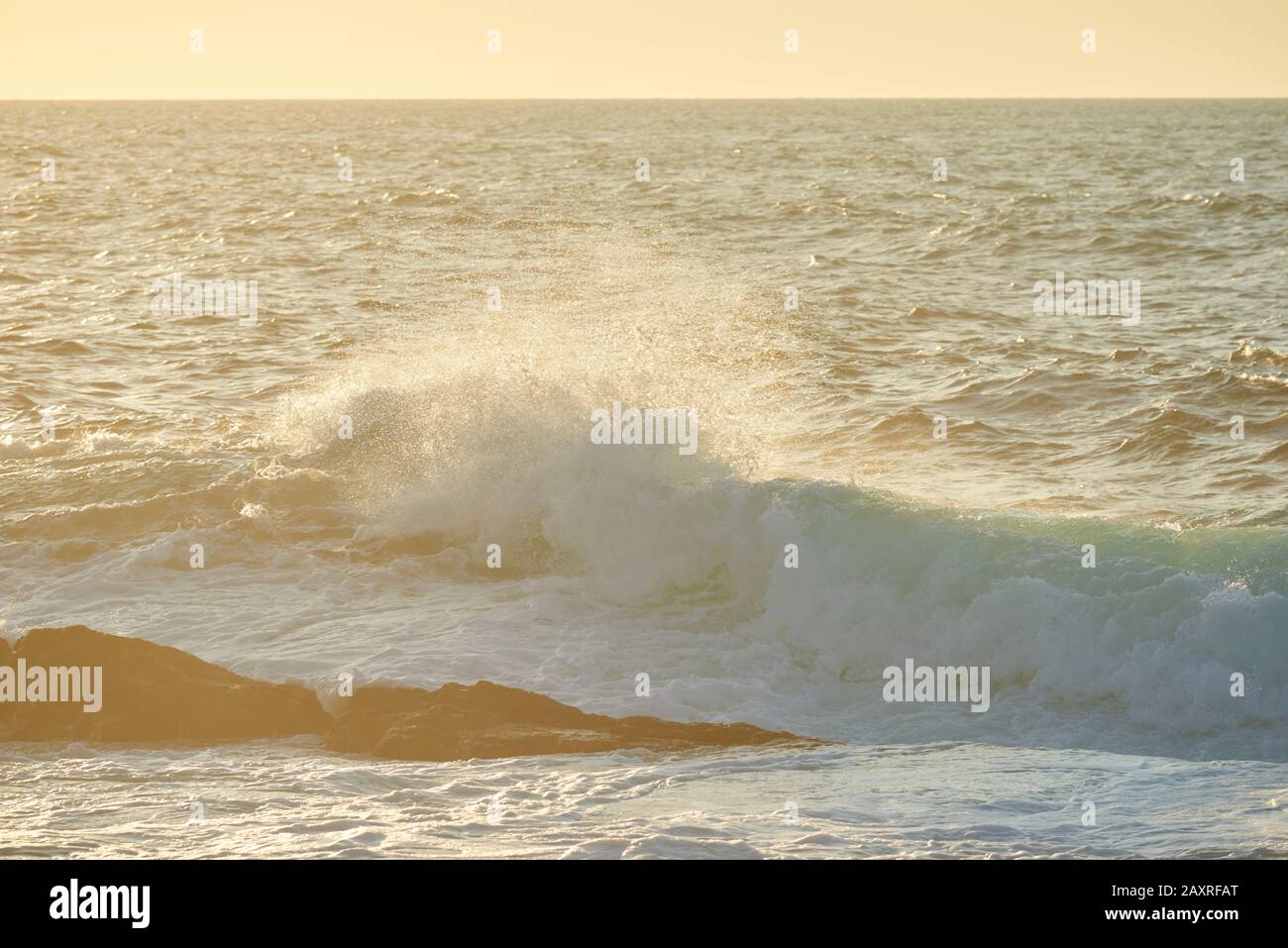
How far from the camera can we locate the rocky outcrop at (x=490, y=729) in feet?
29.5

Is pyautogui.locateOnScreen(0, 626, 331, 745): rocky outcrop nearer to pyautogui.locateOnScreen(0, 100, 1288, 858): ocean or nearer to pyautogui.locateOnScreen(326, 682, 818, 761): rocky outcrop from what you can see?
pyautogui.locateOnScreen(0, 100, 1288, 858): ocean

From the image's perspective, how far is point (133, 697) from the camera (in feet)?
31.7

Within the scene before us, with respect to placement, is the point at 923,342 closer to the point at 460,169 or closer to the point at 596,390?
the point at 596,390

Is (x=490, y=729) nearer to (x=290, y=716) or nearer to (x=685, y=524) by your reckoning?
(x=290, y=716)

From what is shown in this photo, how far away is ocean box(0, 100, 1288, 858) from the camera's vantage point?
7949mm

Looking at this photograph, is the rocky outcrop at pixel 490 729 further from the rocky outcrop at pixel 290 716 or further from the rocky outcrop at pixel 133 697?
the rocky outcrop at pixel 133 697

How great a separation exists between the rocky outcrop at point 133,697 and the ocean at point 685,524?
280 millimetres

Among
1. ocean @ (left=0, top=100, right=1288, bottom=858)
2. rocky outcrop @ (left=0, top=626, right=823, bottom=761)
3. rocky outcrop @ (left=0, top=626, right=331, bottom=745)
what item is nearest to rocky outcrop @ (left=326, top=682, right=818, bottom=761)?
rocky outcrop @ (left=0, top=626, right=823, bottom=761)

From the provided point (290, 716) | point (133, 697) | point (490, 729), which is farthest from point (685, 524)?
point (133, 697)

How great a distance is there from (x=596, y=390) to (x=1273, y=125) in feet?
261

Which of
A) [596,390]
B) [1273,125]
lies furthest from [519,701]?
[1273,125]

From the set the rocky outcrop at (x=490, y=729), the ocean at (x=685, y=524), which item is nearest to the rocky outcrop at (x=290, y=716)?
the rocky outcrop at (x=490, y=729)
